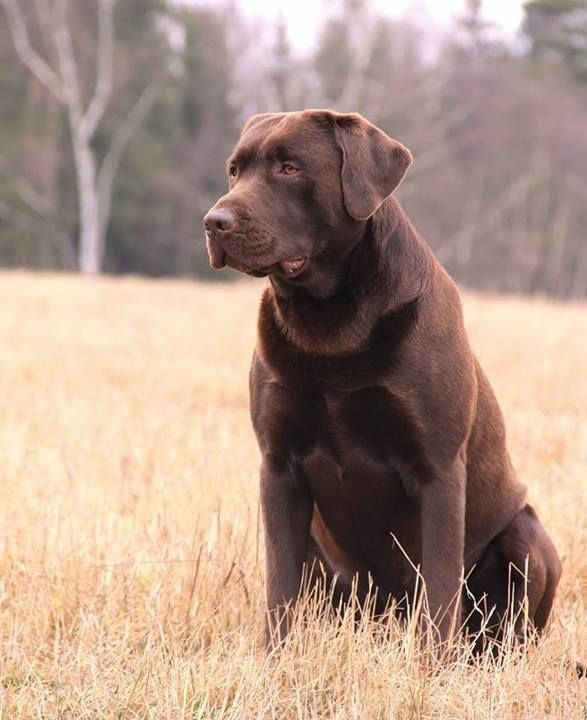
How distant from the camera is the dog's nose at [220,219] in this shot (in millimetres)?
2975

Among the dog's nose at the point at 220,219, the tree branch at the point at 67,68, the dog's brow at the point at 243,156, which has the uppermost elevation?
the tree branch at the point at 67,68

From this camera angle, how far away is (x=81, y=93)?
32.5m

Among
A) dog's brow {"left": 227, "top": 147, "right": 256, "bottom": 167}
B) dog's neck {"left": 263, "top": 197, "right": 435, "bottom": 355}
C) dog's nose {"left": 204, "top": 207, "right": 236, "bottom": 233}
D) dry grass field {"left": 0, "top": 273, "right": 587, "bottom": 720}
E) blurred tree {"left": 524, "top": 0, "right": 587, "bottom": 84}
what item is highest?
blurred tree {"left": 524, "top": 0, "right": 587, "bottom": 84}

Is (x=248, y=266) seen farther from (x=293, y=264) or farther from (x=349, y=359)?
(x=349, y=359)

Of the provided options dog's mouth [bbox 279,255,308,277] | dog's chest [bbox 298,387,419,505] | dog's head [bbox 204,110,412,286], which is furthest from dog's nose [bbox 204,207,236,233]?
dog's chest [bbox 298,387,419,505]

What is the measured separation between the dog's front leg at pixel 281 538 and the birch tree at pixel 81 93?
87.7 feet

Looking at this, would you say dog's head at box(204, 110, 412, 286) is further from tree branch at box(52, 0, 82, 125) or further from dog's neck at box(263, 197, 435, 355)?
tree branch at box(52, 0, 82, 125)

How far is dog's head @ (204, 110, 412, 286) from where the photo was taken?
119 inches

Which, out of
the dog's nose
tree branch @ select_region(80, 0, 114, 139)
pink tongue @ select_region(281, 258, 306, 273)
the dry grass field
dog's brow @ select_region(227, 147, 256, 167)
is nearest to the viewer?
the dry grass field

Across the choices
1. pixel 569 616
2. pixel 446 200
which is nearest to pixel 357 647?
pixel 569 616

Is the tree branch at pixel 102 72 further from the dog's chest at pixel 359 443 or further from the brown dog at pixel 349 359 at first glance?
the dog's chest at pixel 359 443

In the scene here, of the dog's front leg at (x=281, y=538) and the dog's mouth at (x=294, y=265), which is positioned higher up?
the dog's mouth at (x=294, y=265)

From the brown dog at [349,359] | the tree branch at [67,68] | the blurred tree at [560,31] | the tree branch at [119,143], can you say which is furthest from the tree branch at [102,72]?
the brown dog at [349,359]

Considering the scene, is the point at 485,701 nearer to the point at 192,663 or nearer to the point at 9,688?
the point at 192,663
